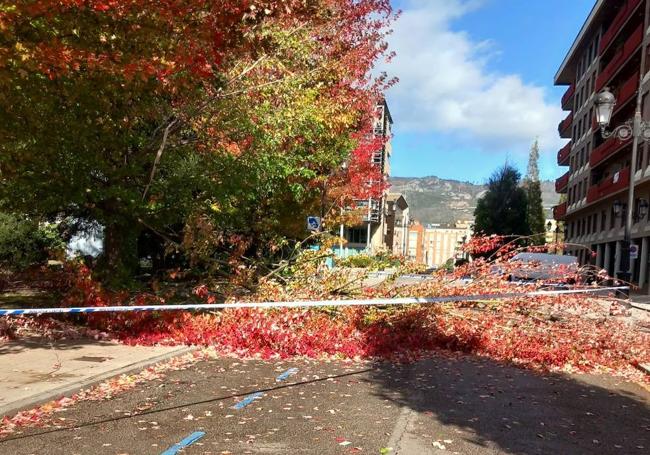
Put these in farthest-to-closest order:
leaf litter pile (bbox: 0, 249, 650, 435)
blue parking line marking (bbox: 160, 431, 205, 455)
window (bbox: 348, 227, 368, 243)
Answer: window (bbox: 348, 227, 368, 243) < leaf litter pile (bbox: 0, 249, 650, 435) < blue parking line marking (bbox: 160, 431, 205, 455)

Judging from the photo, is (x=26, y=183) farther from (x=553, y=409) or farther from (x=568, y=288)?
(x=568, y=288)

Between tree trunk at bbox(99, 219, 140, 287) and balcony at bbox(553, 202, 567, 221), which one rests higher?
balcony at bbox(553, 202, 567, 221)

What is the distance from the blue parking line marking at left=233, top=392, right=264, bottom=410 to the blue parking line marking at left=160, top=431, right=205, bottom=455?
3.28 feet

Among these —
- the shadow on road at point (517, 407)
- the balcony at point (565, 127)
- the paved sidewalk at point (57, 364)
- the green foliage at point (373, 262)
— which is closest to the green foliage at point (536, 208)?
the balcony at point (565, 127)

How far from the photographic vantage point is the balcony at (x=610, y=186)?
36531 millimetres

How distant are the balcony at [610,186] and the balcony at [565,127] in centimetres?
1595

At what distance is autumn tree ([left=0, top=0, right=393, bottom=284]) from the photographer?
7668 mm

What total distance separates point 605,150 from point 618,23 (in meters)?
8.79

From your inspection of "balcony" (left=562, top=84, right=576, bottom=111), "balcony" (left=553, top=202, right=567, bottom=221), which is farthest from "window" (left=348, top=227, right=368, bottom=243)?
"balcony" (left=562, top=84, right=576, bottom=111)

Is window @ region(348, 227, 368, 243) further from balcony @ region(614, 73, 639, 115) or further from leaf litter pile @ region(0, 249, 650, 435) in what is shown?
leaf litter pile @ region(0, 249, 650, 435)

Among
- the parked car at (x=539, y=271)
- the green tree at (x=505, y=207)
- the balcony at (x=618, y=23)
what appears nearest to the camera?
the parked car at (x=539, y=271)

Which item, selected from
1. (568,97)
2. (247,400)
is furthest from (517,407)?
(568,97)

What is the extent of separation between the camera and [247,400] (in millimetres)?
6578

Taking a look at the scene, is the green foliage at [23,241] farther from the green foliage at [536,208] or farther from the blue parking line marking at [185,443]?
the green foliage at [536,208]
